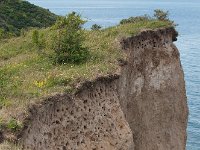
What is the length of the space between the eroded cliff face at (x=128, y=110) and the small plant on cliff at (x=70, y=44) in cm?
186

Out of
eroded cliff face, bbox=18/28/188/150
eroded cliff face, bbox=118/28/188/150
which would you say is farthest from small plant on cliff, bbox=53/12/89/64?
eroded cliff face, bbox=118/28/188/150

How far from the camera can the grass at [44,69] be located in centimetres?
1515

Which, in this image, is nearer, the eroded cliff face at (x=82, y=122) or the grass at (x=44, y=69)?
the eroded cliff face at (x=82, y=122)

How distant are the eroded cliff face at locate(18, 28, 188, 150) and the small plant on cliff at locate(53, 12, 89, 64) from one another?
1864 millimetres

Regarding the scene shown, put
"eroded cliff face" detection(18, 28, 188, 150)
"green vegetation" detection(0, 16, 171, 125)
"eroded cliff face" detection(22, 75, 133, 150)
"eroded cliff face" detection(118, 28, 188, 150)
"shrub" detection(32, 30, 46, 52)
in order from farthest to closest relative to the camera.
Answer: "shrub" detection(32, 30, 46, 52)
"eroded cliff face" detection(118, 28, 188, 150)
"green vegetation" detection(0, 16, 171, 125)
"eroded cliff face" detection(18, 28, 188, 150)
"eroded cliff face" detection(22, 75, 133, 150)

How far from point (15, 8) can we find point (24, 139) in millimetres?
45595

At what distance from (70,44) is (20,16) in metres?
38.5

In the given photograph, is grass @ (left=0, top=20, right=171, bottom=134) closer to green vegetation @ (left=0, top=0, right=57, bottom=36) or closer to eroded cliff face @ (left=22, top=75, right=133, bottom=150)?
eroded cliff face @ (left=22, top=75, right=133, bottom=150)

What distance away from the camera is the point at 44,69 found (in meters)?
18.3

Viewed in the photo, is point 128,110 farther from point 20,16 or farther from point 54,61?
Result: point 20,16

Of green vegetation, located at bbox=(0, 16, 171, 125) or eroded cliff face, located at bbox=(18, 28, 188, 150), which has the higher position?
green vegetation, located at bbox=(0, 16, 171, 125)

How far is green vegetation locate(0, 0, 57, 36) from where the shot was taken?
52.5 meters

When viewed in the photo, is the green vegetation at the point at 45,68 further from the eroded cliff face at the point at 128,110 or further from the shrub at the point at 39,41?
the eroded cliff face at the point at 128,110

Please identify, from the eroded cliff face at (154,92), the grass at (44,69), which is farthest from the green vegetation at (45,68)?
the eroded cliff face at (154,92)
